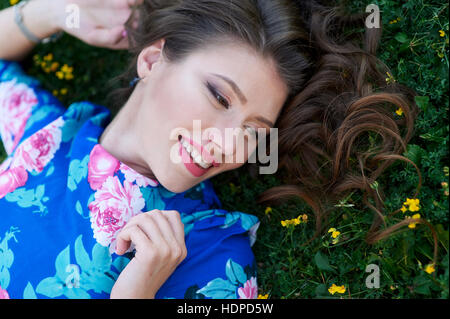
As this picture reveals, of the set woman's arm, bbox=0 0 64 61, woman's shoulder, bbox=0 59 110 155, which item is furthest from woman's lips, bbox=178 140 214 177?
woman's arm, bbox=0 0 64 61

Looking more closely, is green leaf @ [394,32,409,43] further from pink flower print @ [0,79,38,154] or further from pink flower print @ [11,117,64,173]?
pink flower print @ [0,79,38,154]

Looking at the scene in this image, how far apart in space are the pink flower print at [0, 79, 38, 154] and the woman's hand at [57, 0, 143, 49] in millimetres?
530

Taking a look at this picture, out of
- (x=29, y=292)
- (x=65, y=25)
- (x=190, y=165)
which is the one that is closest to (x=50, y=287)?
(x=29, y=292)

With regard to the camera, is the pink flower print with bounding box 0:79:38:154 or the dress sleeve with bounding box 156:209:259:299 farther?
the pink flower print with bounding box 0:79:38:154

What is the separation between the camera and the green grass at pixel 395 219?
218cm

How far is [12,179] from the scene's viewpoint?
2480 millimetres

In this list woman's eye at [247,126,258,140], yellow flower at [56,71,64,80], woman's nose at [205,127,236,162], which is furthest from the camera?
A: yellow flower at [56,71,64,80]

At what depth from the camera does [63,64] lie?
3588 mm

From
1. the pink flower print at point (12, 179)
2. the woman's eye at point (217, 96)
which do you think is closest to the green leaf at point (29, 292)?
the pink flower print at point (12, 179)

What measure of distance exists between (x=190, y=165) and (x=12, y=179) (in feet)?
3.50

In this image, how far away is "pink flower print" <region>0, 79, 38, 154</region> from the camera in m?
2.85

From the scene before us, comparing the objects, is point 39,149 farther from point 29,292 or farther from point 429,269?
point 429,269

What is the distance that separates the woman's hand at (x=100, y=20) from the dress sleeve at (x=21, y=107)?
479 millimetres

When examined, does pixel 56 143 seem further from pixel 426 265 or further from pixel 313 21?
pixel 426 265
